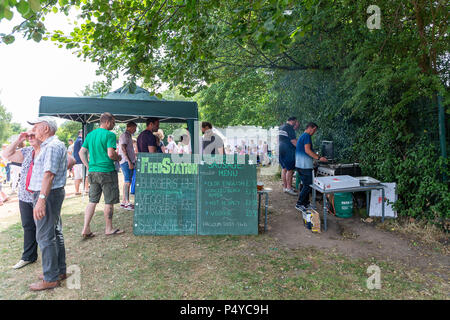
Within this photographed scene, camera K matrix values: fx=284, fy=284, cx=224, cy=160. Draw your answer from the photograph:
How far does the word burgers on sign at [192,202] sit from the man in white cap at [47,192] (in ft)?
5.42

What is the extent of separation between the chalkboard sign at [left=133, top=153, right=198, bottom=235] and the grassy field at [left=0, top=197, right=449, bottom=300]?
0.18 m

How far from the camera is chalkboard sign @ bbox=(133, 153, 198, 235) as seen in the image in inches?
189

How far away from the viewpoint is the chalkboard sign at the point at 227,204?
4809 mm

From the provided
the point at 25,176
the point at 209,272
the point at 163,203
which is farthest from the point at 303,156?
the point at 25,176

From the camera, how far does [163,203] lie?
4824 millimetres

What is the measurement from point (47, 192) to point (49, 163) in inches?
12.2

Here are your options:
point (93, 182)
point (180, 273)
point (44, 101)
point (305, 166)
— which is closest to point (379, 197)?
point (305, 166)

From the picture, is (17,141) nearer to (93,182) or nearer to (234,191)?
(93,182)

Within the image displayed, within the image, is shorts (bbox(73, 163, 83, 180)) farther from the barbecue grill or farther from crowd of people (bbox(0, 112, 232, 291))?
the barbecue grill

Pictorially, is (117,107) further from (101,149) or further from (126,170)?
(101,149)

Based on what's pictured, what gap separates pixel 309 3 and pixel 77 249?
503 centimetres

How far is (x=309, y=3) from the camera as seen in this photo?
4109 mm

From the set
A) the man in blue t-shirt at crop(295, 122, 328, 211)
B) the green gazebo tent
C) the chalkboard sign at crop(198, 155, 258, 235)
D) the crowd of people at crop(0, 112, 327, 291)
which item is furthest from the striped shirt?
the man in blue t-shirt at crop(295, 122, 328, 211)

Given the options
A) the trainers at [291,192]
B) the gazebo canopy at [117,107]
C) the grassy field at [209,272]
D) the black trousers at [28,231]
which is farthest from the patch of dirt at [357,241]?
the black trousers at [28,231]
